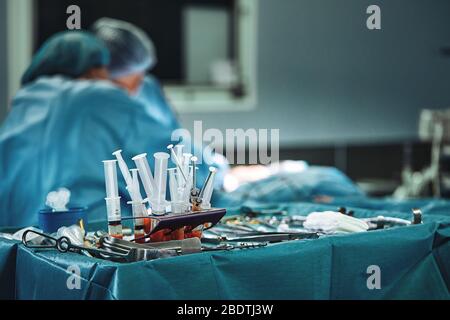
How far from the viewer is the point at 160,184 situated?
1.78m

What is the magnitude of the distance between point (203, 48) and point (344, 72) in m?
1.38

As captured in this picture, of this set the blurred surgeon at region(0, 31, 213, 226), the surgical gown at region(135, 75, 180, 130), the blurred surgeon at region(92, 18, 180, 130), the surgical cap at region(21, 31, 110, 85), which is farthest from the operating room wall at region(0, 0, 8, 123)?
the blurred surgeon at region(0, 31, 213, 226)

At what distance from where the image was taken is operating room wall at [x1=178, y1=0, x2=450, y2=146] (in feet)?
22.1

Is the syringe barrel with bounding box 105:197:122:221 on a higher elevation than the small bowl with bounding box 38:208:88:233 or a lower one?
higher

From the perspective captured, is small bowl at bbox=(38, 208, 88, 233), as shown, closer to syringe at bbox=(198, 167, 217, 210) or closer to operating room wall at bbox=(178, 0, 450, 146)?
syringe at bbox=(198, 167, 217, 210)

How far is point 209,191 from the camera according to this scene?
1847 millimetres

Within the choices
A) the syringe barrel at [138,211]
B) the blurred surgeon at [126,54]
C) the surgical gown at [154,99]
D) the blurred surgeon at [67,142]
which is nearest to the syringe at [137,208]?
the syringe barrel at [138,211]

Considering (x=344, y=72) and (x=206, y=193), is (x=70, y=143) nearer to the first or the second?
(x=206, y=193)

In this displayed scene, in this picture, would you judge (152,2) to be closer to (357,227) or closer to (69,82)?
(69,82)

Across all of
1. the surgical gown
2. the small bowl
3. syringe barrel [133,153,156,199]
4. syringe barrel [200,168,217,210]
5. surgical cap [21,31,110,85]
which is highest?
surgical cap [21,31,110,85]

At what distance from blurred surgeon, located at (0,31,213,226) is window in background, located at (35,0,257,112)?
3.27 meters

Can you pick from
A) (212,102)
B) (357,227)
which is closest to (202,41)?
(212,102)

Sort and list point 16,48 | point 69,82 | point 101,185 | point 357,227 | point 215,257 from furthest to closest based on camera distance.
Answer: point 16,48 < point 69,82 < point 101,185 < point 357,227 < point 215,257

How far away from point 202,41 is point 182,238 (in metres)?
5.11
